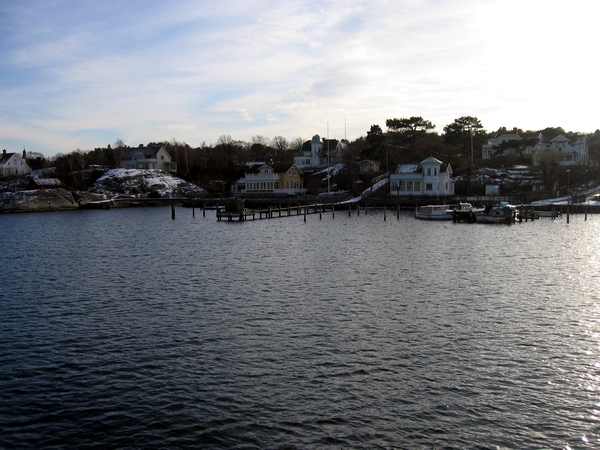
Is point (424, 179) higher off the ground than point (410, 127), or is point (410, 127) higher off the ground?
point (410, 127)

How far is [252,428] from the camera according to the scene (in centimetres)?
1397

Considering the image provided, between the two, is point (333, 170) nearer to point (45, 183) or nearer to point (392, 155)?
point (392, 155)

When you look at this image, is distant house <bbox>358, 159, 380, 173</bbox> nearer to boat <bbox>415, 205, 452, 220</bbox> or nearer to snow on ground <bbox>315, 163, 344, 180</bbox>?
snow on ground <bbox>315, 163, 344, 180</bbox>

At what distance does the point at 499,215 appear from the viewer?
75.2 metres

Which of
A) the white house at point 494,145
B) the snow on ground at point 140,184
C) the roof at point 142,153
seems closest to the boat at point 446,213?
the white house at point 494,145

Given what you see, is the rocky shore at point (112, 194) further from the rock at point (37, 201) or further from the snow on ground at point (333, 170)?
the snow on ground at point (333, 170)

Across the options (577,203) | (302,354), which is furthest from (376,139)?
(302,354)

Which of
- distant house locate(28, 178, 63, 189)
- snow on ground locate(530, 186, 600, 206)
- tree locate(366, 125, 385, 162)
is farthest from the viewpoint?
distant house locate(28, 178, 63, 189)

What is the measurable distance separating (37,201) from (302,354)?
372 feet

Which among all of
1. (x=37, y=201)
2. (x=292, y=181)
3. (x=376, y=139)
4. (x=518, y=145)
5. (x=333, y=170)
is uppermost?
(x=376, y=139)

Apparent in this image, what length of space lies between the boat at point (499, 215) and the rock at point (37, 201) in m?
92.8

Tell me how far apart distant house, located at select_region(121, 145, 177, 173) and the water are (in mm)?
116182

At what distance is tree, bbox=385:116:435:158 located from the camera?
124m

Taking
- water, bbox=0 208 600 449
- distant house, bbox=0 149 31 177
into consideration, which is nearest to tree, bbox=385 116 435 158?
water, bbox=0 208 600 449
